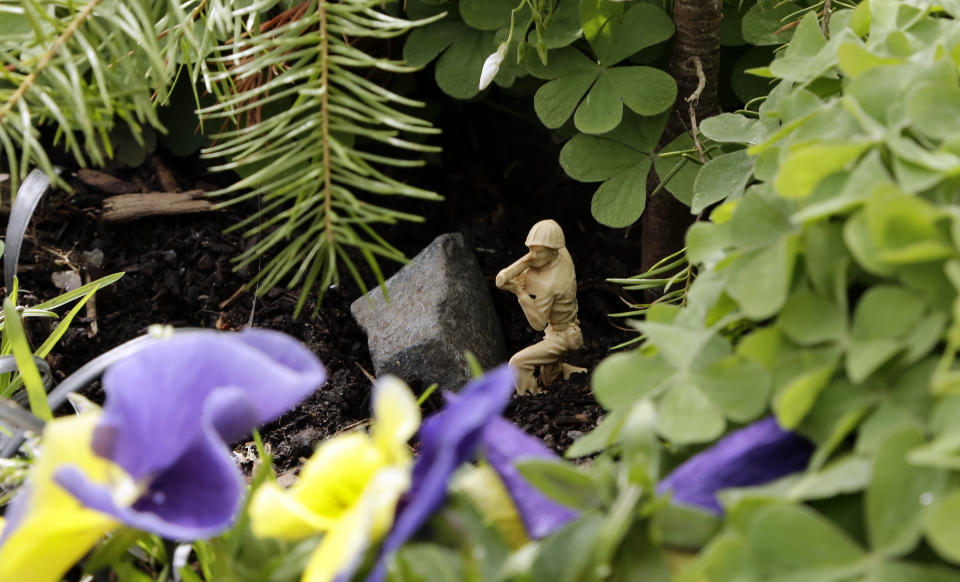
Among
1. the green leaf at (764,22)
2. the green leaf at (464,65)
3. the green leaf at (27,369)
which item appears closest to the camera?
the green leaf at (27,369)

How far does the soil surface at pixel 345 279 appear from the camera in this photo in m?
1.78

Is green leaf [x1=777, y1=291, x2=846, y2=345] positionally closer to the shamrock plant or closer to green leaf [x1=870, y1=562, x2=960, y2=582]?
the shamrock plant

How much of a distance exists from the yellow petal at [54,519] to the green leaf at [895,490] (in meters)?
0.48

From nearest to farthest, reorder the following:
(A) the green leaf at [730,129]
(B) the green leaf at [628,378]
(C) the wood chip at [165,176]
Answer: (B) the green leaf at [628,378]
(A) the green leaf at [730,129]
(C) the wood chip at [165,176]

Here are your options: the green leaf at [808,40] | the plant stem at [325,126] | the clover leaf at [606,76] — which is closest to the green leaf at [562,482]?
the plant stem at [325,126]

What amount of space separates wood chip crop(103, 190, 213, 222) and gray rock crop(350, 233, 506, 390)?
52 centimetres

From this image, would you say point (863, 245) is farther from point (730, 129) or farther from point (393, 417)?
point (730, 129)

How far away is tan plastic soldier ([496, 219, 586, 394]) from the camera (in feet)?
5.26

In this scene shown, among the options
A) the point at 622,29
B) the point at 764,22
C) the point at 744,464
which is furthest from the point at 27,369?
the point at 764,22

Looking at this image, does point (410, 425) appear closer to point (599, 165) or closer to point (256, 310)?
point (599, 165)

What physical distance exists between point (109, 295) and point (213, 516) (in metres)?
1.51

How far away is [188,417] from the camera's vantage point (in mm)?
575

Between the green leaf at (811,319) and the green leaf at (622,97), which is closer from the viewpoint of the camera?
the green leaf at (811,319)

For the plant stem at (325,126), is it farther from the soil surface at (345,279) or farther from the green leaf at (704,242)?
the soil surface at (345,279)
